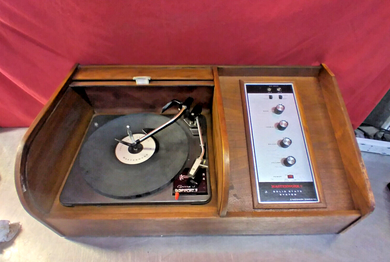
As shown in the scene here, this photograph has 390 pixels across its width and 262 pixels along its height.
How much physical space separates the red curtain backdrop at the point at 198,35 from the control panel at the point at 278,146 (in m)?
0.15

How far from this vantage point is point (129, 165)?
31.6 inches

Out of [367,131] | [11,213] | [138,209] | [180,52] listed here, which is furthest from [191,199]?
[367,131]

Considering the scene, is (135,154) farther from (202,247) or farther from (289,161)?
(289,161)

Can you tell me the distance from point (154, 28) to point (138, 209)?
24.1 inches

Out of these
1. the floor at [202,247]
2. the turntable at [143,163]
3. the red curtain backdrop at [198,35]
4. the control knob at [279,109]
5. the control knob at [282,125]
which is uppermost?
the red curtain backdrop at [198,35]

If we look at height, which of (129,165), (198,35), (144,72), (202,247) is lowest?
(202,247)

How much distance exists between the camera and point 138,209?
733mm

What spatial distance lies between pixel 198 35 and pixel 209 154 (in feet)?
1.42

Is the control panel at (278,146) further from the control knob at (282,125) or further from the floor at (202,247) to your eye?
the floor at (202,247)

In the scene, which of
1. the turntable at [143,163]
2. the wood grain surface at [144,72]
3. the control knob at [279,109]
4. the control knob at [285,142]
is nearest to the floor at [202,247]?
the turntable at [143,163]

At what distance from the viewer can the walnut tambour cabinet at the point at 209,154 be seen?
70 cm

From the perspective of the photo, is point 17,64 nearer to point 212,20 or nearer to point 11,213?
point 11,213

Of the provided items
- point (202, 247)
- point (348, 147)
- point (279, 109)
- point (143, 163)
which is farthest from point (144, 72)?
point (348, 147)

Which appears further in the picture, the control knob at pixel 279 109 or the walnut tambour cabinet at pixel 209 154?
the control knob at pixel 279 109
